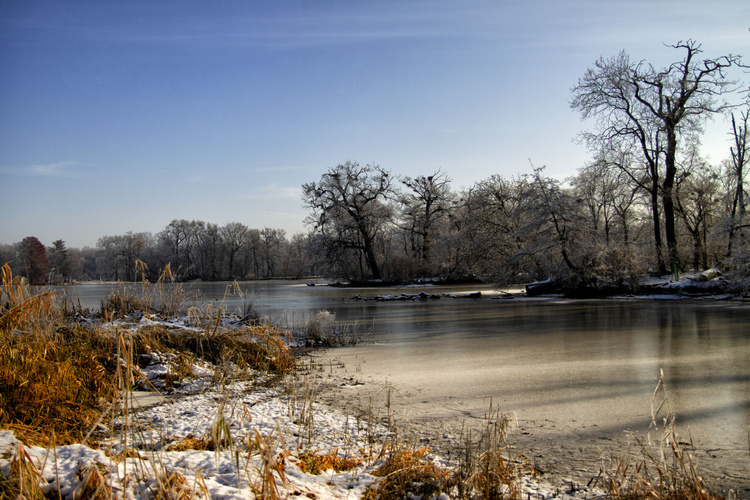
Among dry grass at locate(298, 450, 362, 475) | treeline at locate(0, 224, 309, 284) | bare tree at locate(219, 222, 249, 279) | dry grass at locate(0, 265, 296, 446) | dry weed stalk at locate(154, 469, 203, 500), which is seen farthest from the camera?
bare tree at locate(219, 222, 249, 279)

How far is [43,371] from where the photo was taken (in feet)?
14.9

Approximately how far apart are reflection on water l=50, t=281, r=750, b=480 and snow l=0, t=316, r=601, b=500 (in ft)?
3.94

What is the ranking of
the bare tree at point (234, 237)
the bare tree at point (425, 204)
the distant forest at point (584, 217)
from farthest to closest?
1. the bare tree at point (234, 237)
2. the bare tree at point (425, 204)
3. the distant forest at point (584, 217)

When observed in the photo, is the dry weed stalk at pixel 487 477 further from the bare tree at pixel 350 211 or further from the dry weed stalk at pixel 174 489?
the bare tree at pixel 350 211

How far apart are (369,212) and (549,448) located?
39.0 metres

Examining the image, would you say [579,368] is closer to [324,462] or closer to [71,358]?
[324,462]

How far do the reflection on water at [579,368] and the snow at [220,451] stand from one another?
3.94 feet

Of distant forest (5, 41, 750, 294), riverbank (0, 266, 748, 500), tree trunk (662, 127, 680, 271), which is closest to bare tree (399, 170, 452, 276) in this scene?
distant forest (5, 41, 750, 294)

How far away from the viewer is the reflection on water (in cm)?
457

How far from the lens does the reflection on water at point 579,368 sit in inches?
180

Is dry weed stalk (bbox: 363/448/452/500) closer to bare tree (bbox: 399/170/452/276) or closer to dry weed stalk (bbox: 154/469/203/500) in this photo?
dry weed stalk (bbox: 154/469/203/500)

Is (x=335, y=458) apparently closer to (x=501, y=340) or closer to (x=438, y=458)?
(x=438, y=458)

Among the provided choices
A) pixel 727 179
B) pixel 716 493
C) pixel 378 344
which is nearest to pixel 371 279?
pixel 727 179

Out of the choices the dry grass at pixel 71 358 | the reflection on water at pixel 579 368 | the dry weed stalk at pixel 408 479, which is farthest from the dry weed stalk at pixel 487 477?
the dry grass at pixel 71 358
